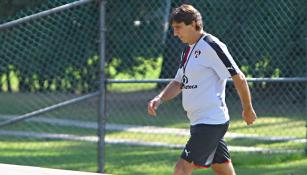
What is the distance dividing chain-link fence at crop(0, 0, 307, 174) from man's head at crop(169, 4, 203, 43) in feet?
9.39

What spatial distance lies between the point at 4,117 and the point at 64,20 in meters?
4.26

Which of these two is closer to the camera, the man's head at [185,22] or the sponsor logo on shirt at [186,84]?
the man's head at [185,22]

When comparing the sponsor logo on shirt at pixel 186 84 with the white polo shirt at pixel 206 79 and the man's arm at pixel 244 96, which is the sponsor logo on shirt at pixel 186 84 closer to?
the white polo shirt at pixel 206 79

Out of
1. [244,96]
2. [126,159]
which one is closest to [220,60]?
[244,96]

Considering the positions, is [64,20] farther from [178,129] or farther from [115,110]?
[115,110]

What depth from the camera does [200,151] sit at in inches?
226

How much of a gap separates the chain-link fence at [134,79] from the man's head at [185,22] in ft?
9.39

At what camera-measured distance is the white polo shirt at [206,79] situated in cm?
570

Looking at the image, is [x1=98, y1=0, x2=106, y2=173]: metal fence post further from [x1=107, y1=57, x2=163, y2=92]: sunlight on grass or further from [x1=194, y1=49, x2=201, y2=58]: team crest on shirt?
[x1=107, y1=57, x2=163, y2=92]: sunlight on grass

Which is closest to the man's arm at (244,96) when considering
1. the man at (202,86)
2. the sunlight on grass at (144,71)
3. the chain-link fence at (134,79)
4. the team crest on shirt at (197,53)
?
the man at (202,86)

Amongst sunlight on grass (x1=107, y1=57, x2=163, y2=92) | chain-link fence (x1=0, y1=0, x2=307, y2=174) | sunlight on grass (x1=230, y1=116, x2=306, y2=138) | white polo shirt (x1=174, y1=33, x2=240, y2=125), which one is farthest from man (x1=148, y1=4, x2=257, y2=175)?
sunlight on grass (x1=107, y1=57, x2=163, y2=92)

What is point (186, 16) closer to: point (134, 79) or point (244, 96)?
point (244, 96)

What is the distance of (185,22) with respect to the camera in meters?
5.69

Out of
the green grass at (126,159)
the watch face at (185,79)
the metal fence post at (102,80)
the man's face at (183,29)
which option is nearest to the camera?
the man's face at (183,29)
